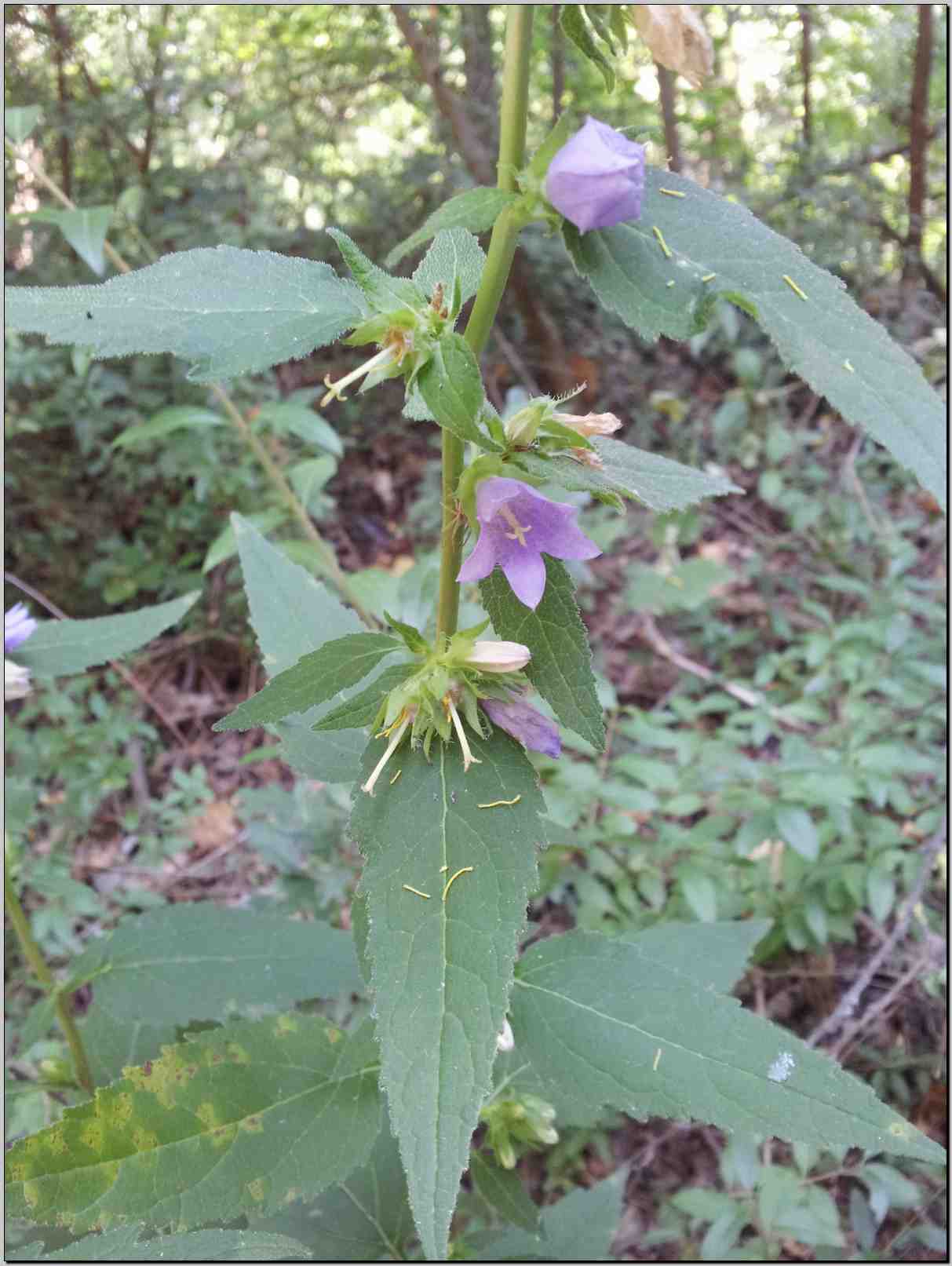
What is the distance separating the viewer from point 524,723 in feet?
3.32

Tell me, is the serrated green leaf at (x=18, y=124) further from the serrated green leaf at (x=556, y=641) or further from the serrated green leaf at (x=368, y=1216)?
the serrated green leaf at (x=368, y=1216)

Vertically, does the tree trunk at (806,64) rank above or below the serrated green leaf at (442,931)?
above

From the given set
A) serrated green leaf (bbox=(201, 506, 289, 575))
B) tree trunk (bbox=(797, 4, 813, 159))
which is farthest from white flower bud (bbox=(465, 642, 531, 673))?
tree trunk (bbox=(797, 4, 813, 159))

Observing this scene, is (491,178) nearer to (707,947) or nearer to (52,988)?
(707,947)

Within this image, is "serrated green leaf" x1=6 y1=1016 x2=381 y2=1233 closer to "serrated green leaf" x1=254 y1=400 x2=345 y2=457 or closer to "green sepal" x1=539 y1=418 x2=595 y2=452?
"green sepal" x1=539 y1=418 x2=595 y2=452

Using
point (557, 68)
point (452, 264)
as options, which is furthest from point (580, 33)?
point (557, 68)

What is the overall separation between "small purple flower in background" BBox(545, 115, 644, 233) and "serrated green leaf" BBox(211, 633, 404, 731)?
Result: 0.49 meters

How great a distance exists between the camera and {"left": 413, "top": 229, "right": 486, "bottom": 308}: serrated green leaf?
945mm

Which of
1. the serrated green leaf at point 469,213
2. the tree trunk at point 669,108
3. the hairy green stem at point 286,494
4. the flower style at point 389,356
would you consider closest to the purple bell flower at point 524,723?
the flower style at point 389,356

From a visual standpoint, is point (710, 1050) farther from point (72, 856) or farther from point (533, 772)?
point (72, 856)

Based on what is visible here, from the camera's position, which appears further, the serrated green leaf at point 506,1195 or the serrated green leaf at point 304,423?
the serrated green leaf at point 304,423

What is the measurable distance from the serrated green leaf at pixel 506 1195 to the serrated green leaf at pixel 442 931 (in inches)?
23.0

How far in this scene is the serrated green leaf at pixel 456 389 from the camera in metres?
0.85

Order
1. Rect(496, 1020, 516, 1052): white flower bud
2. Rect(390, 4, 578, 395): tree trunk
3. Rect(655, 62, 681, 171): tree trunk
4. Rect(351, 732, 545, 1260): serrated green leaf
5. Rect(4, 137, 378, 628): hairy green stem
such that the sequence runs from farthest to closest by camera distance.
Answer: Rect(655, 62, 681, 171): tree trunk → Rect(390, 4, 578, 395): tree trunk → Rect(4, 137, 378, 628): hairy green stem → Rect(496, 1020, 516, 1052): white flower bud → Rect(351, 732, 545, 1260): serrated green leaf
